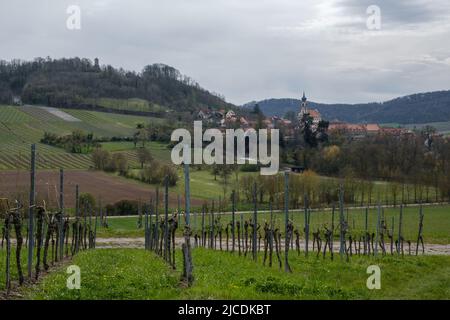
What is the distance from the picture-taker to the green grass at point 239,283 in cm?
1253

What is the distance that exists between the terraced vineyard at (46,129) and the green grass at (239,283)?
167 ft

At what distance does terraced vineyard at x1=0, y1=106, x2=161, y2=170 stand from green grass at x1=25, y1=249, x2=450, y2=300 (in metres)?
50.8

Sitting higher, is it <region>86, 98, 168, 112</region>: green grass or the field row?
<region>86, 98, 168, 112</region>: green grass

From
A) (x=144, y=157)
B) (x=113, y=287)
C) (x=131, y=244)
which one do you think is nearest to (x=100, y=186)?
(x=144, y=157)

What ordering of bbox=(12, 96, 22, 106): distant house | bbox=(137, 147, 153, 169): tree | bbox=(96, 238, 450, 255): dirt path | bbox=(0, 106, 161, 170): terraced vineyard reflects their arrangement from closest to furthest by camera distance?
bbox=(96, 238, 450, 255): dirt path
bbox=(0, 106, 161, 170): terraced vineyard
bbox=(137, 147, 153, 169): tree
bbox=(12, 96, 22, 106): distant house

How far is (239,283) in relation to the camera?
14461 mm

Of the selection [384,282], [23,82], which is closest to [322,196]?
[384,282]

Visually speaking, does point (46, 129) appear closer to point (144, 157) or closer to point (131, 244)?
point (144, 157)

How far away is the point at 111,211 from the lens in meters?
75.6

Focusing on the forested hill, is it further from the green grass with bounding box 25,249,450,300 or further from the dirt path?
the green grass with bounding box 25,249,450,300

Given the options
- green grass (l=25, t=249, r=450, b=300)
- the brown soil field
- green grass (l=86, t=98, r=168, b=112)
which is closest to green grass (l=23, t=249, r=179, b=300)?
green grass (l=25, t=249, r=450, b=300)

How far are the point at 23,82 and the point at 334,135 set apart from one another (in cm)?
9431

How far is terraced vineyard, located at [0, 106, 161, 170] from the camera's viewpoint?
79250 mm
